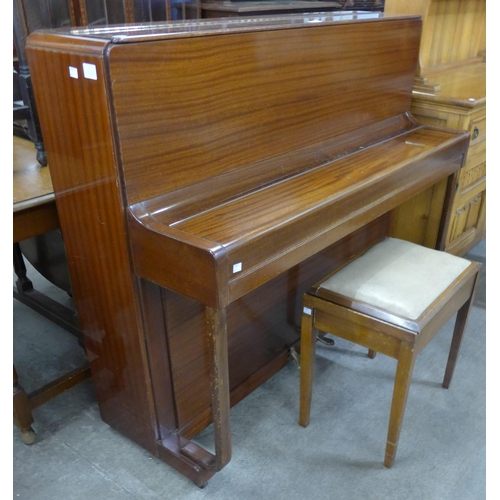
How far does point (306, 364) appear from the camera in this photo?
1567mm


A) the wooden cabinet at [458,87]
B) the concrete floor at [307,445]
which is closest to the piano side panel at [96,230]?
the concrete floor at [307,445]

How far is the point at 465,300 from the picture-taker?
1628mm

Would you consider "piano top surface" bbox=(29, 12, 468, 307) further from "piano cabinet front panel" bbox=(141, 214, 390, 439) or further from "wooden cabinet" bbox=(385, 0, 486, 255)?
"wooden cabinet" bbox=(385, 0, 486, 255)

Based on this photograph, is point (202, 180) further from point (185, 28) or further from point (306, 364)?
point (306, 364)

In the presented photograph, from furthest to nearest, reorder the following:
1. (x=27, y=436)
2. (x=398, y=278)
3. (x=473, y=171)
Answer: (x=473, y=171), (x=27, y=436), (x=398, y=278)

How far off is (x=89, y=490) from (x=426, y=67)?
2087 mm

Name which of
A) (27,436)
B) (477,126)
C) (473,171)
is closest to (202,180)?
(27,436)

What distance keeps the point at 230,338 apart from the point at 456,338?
76 cm

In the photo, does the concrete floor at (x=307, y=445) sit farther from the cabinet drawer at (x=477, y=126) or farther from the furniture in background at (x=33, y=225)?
the cabinet drawer at (x=477, y=126)

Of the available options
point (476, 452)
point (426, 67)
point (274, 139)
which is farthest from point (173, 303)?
point (426, 67)

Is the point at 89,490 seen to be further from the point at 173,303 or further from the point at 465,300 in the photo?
the point at 465,300

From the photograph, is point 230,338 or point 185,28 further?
point 230,338

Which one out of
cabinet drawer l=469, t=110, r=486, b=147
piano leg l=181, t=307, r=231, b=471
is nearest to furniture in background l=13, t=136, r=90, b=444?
piano leg l=181, t=307, r=231, b=471

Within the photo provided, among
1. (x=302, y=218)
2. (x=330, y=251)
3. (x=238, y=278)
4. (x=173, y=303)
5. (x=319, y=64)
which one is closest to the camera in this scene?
(x=238, y=278)
